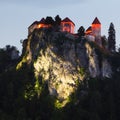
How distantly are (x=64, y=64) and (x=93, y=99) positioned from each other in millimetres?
13697

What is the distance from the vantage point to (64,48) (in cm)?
15275

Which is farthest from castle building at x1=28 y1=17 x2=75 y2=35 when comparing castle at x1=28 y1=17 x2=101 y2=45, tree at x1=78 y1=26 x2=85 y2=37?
tree at x1=78 y1=26 x2=85 y2=37

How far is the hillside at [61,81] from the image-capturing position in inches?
5615

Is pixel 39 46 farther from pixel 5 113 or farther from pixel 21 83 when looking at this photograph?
pixel 5 113

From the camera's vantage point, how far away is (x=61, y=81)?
149 m

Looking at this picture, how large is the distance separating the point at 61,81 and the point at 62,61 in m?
5.25

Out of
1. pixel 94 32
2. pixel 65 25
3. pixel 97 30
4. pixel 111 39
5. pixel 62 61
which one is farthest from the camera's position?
pixel 111 39

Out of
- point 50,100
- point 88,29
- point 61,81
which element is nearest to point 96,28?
point 88,29

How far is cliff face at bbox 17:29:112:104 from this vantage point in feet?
489

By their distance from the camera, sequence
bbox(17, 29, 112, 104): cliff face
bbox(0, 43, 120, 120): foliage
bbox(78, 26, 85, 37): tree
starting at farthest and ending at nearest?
bbox(78, 26, 85, 37): tree, bbox(17, 29, 112, 104): cliff face, bbox(0, 43, 120, 120): foliage

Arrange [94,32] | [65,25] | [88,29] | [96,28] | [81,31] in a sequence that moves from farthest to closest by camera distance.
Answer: [96,28] → [88,29] → [94,32] → [65,25] → [81,31]

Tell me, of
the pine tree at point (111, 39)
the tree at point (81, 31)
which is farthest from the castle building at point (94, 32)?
the pine tree at point (111, 39)

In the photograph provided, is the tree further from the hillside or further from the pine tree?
the pine tree

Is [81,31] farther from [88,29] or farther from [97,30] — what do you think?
[97,30]
